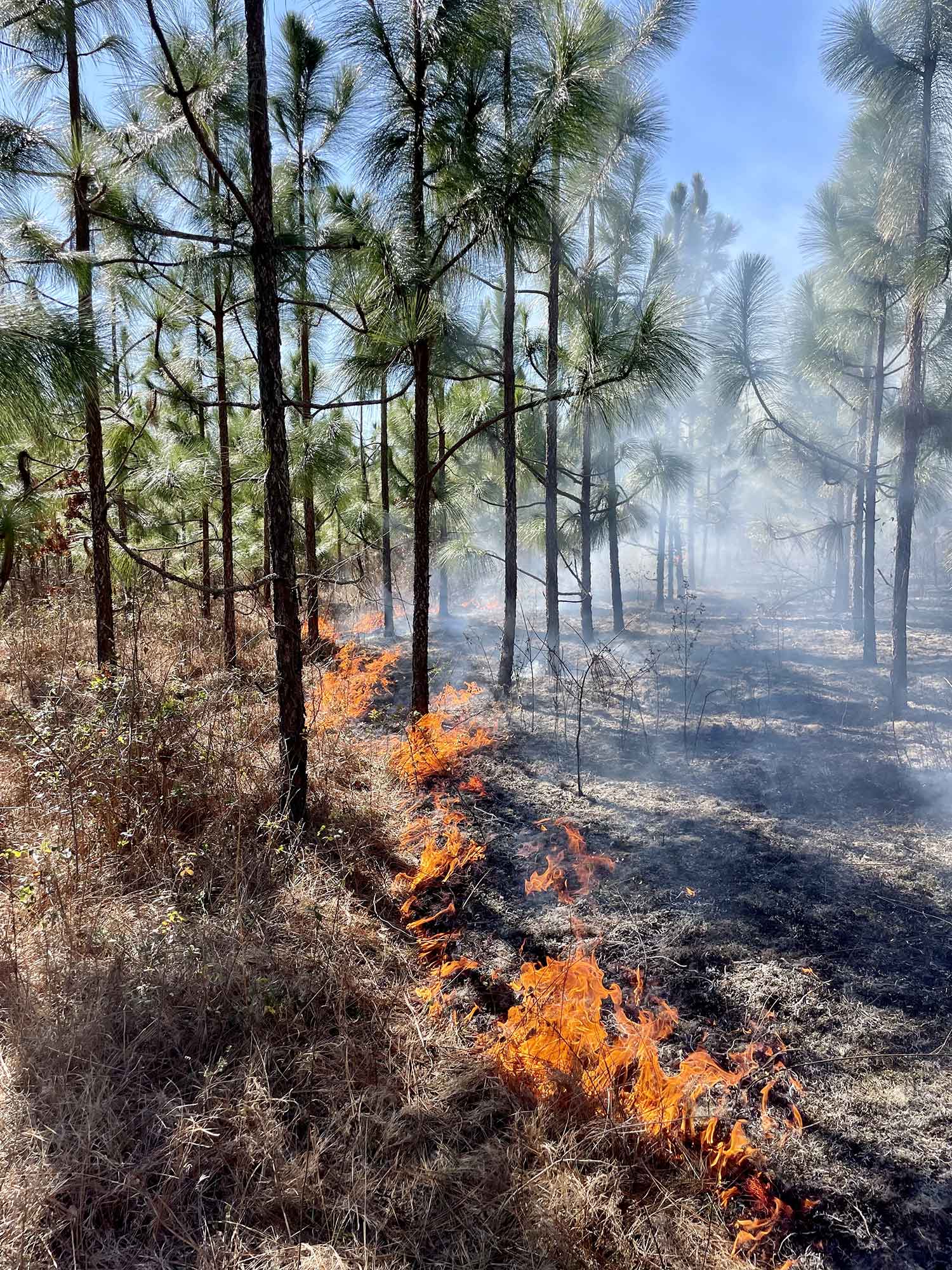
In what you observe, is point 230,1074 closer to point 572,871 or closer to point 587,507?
point 572,871

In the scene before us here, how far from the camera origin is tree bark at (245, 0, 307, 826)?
11.3 ft

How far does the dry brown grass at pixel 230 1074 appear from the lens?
6.07 feet

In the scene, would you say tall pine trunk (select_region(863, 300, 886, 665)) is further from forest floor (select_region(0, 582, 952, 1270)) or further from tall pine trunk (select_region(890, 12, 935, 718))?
forest floor (select_region(0, 582, 952, 1270))

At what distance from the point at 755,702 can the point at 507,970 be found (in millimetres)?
5933

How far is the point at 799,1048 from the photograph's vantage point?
2.60m

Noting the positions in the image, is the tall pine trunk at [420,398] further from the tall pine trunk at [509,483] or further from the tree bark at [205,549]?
the tree bark at [205,549]

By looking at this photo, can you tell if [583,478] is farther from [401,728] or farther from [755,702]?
[401,728]

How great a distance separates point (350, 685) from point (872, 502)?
28.0ft

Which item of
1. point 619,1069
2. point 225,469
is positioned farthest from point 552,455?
point 619,1069

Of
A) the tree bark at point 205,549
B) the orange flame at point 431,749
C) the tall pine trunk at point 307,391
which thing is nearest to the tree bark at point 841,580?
the tall pine trunk at point 307,391

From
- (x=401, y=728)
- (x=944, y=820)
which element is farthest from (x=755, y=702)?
(x=401, y=728)

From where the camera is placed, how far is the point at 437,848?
165 inches

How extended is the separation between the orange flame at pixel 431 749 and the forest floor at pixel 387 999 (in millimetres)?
269

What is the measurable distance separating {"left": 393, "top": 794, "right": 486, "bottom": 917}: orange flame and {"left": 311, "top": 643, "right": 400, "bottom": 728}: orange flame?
1.27 m
